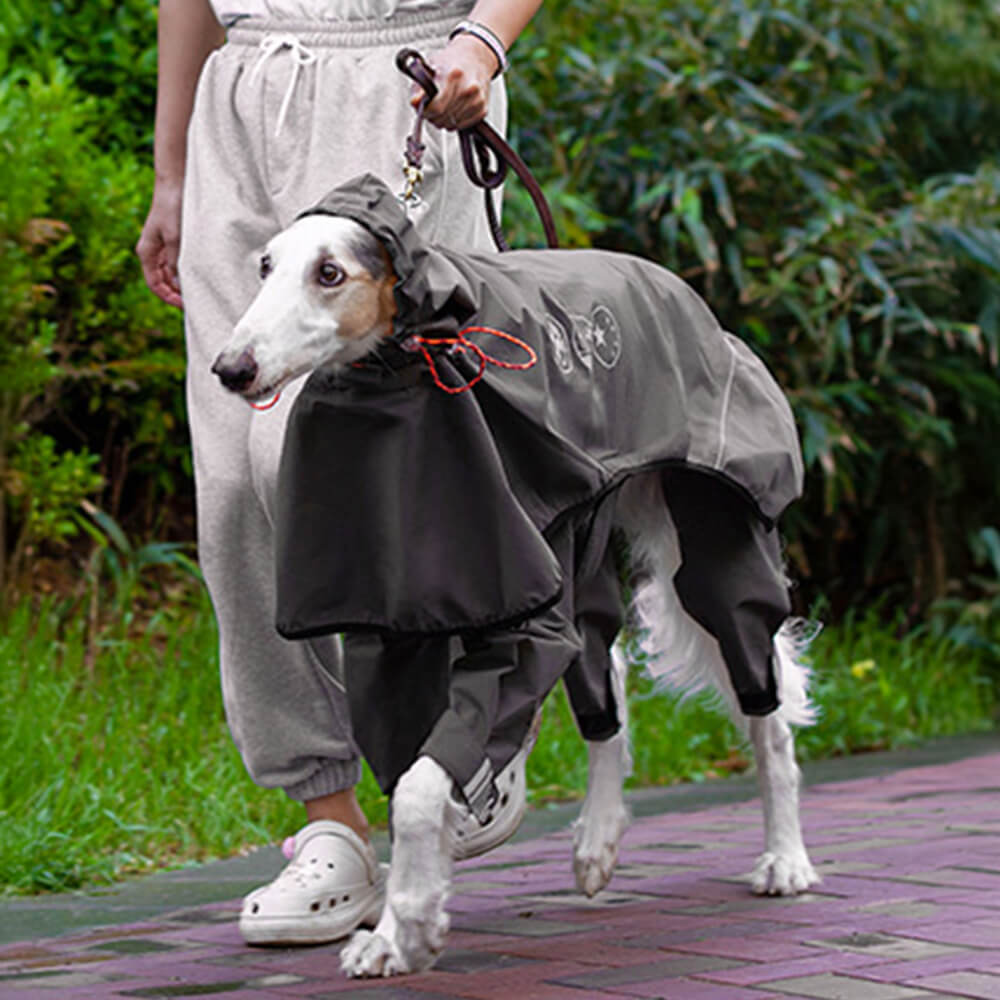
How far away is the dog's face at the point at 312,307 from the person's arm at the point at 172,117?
1.07 metres

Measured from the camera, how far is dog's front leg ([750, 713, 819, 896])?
333cm

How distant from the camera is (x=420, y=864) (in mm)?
2514

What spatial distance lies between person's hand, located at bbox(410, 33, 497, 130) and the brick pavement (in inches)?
53.3

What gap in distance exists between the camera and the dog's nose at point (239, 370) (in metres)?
2.36

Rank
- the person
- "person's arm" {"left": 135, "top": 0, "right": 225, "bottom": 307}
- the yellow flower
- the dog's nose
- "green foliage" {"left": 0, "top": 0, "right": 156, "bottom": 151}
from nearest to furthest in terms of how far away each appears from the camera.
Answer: the dog's nose < the person < "person's arm" {"left": 135, "top": 0, "right": 225, "bottom": 307} < "green foliage" {"left": 0, "top": 0, "right": 156, "bottom": 151} < the yellow flower

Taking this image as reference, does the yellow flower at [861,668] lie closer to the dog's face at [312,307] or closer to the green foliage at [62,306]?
the green foliage at [62,306]

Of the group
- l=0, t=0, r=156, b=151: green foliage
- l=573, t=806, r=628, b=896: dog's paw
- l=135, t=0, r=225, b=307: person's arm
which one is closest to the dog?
l=573, t=806, r=628, b=896: dog's paw

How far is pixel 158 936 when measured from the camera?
10.4 feet

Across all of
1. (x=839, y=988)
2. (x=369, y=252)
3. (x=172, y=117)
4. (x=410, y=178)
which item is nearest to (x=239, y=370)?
(x=369, y=252)

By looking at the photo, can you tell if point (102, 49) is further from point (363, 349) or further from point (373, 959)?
point (373, 959)

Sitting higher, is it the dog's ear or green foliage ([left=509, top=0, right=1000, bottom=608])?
green foliage ([left=509, top=0, right=1000, bottom=608])

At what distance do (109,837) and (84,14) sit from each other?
10.3ft

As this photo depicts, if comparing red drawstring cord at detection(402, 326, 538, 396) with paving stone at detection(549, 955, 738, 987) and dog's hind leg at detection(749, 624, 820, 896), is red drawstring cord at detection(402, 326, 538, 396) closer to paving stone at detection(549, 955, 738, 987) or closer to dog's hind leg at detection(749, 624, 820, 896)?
paving stone at detection(549, 955, 738, 987)

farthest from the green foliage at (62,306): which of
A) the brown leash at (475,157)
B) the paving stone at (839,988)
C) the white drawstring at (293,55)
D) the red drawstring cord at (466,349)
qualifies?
the paving stone at (839,988)
